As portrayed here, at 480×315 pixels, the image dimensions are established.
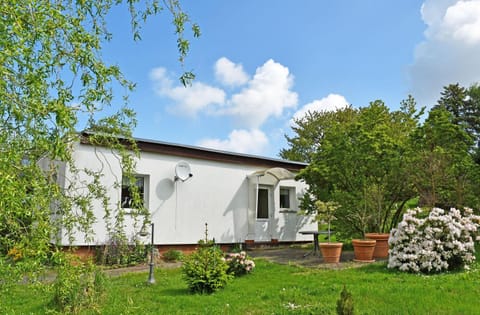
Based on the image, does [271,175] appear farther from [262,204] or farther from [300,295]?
[300,295]

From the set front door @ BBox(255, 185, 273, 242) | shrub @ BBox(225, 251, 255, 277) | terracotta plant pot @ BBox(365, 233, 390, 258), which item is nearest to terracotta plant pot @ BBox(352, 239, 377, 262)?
terracotta plant pot @ BBox(365, 233, 390, 258)

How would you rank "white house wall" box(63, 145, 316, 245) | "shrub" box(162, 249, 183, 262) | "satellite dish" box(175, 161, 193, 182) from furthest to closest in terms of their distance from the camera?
"satellite dish" box(175, 161, 193, 182) < "shrub" box(162, 249, 183, 262) < "white house wall" box(63, 145, 316, 245)

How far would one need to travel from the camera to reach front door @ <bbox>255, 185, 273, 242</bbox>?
46.8 ft

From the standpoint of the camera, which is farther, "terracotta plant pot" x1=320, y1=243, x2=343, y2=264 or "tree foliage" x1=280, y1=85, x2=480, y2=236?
"tree foliage" x1=280, y1=85, x2=480, y2=236

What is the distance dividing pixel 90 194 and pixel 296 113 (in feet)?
102

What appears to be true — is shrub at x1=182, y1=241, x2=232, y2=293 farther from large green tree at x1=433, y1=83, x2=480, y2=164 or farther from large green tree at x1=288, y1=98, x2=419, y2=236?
large green tree at x1=433, y1=83, x2=480, y2=164

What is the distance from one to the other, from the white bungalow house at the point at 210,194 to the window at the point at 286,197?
0.04 meters

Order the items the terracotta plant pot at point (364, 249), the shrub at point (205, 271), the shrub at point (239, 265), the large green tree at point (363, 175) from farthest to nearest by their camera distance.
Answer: the large green tree at point (363, 175), the terracotta plant pot at point (364, 249), the shrub at point (239, 265), the shrub at point (205, 271)

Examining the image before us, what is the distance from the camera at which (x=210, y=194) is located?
13336 mm

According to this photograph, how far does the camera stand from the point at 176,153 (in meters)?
12.6

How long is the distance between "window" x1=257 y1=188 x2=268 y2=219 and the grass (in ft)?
20.2

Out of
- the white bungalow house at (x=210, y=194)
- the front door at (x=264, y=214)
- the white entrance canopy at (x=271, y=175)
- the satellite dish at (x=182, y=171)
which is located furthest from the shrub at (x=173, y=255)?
the white entrance canopy at (x=271, y=175)

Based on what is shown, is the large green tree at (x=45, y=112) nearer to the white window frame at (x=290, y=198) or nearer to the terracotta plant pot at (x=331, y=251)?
the terracotta plant pot at (x=331, y=251)

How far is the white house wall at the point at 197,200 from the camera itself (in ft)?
36.6
